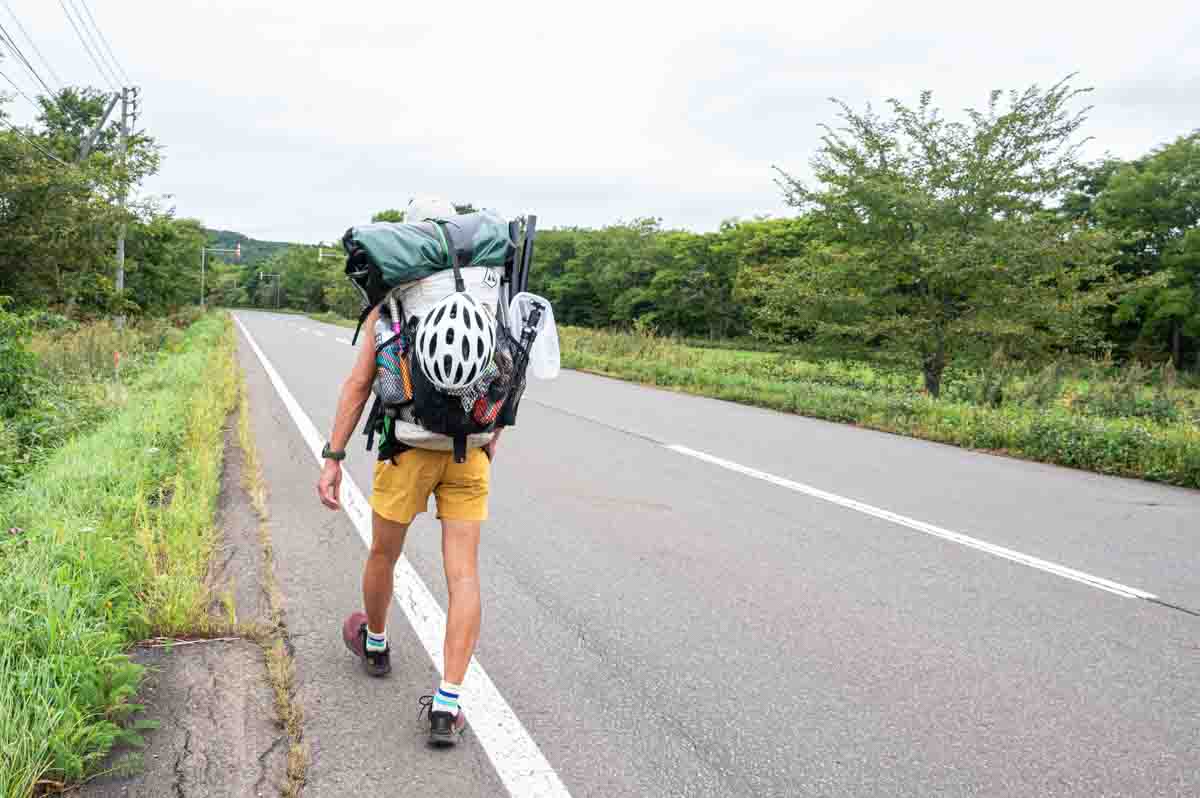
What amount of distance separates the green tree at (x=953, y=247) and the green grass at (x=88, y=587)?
12612 mm

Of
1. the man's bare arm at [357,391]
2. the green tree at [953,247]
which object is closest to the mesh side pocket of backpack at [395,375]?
the man's bare arm at [357,391]

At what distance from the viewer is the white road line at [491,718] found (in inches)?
99.7

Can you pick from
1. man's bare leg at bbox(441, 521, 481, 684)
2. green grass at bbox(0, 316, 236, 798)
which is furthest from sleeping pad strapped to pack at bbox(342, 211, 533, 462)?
green grass at bbox(0, 316, 236, 798)

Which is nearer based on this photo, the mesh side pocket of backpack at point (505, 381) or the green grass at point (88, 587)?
the green grass at point (88, 587)

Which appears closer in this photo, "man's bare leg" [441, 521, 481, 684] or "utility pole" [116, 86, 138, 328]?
"man's bare leg" [441, 521, 481, 684]

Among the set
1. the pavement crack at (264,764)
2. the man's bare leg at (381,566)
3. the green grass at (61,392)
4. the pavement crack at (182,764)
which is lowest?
the green grass at (61,392)

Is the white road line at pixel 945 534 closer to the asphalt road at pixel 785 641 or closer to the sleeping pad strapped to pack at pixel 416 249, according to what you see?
the asphalt road at pixel 785 641

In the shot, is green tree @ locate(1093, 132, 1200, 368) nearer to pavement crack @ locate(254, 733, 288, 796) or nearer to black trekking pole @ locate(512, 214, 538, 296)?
black trekking pole @ locate(512, 214, 538, 296)

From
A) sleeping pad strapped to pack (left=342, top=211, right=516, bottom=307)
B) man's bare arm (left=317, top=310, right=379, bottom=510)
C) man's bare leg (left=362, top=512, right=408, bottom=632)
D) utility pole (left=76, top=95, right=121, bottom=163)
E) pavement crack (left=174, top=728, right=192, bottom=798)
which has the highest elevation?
utility pole (left=76, top=95, right=121, bottom=163)

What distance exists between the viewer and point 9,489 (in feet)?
21.7

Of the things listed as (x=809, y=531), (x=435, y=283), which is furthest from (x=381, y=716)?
(x=809, y=531)

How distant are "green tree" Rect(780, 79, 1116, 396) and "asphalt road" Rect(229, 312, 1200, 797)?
8352mm

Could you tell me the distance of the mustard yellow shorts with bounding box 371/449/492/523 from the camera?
2.86 meters

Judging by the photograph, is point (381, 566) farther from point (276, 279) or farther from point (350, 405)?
point (276, 279)
